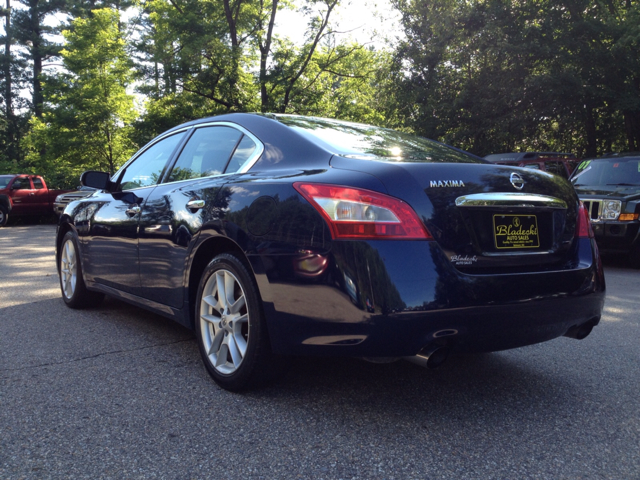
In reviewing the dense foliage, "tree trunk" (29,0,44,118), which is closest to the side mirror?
the dense foliage

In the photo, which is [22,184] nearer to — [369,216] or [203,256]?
[203,256]

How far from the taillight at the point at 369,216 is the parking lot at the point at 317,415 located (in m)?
0.87

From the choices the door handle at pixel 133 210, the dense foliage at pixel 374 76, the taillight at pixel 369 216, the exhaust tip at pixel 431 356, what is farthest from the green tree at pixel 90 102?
the exhaust tip at pixel 431 356

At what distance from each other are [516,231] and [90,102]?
2529 centimetres

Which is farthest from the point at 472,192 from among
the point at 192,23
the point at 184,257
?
the point at 192,23

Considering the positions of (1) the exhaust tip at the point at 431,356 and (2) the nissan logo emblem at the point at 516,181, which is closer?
(1) the exhaust tip at the point at 431,356

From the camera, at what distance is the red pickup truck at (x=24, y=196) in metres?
21.7

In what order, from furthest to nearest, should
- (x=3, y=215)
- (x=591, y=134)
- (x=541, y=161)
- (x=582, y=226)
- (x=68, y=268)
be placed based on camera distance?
(x=591, y=134), (x=3, y=215), (x=541, y=161), (x=68, y=268), (x=582, y=226)

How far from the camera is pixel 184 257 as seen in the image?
3539 mm

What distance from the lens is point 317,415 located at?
2.85 metres

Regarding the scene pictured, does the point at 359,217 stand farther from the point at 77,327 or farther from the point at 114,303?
the point at 114,303

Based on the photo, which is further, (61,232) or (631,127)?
(631,127)

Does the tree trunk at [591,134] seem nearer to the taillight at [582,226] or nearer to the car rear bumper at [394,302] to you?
the taillight at [582,226]

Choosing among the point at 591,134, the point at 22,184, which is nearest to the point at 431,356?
the point at 22,184
